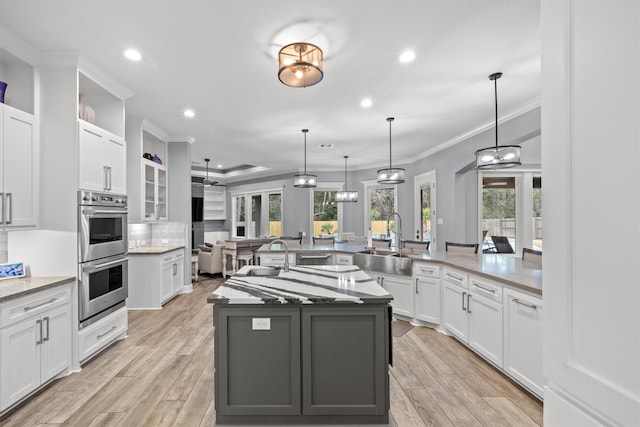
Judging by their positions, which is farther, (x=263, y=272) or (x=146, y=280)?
(x=146, y=280)

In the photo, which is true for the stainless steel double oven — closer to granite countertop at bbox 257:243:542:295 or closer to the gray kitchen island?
→ the gray kitchen island

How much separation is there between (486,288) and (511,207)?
3.67m

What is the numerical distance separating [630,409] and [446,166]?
5891mm

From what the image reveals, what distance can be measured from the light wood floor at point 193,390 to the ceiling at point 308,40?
276 centimetres

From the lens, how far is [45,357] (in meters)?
2.39

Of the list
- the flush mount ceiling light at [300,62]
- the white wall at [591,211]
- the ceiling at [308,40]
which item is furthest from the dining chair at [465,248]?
the white wall at [591,211]

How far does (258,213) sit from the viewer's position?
9.65 m

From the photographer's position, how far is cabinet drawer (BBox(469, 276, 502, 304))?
8.70 ft

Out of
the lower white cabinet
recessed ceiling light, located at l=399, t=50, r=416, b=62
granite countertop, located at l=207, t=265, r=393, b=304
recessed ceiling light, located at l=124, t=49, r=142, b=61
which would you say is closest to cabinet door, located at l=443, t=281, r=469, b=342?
granite countertop, located at l=207, t=265, r=393, b=304

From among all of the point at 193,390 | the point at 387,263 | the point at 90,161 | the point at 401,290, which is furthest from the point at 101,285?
the point at 401,290

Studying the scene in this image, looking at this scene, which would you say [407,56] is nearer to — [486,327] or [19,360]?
[486,327]

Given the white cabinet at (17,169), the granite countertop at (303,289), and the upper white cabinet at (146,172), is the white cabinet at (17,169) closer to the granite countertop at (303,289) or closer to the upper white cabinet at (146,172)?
the granite countertop at (303,289)

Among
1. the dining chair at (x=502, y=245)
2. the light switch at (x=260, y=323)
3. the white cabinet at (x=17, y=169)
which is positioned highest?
the white cabinet at (x=17, y=169)

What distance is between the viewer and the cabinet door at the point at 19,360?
6.70 feet
